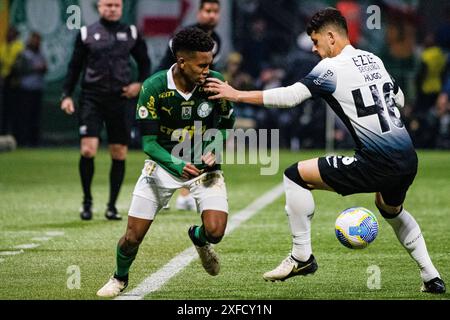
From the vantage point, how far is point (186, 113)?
8430mm

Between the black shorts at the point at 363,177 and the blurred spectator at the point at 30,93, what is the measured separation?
16.5 metres

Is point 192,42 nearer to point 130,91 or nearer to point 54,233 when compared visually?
point 54,233

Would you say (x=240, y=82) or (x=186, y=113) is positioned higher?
(x=186, y=113)

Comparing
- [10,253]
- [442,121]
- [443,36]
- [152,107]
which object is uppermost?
[152,107]

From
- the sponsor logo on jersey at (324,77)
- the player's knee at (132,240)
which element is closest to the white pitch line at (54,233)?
the player's knee at (132,240)

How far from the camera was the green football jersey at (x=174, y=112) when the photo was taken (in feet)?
27.3

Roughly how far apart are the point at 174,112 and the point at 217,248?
259cm

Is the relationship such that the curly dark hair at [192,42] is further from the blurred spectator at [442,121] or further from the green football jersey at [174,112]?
the blurred spectator at [442,121]

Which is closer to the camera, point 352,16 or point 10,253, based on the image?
point 10,253

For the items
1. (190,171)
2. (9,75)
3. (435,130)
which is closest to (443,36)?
(435,130)

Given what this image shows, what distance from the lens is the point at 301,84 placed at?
27.0ft
